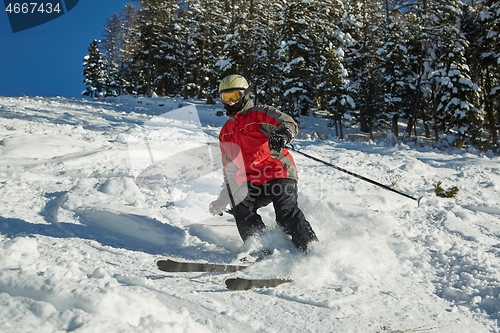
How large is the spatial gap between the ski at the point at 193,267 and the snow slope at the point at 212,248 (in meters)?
0.09

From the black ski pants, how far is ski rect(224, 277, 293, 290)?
51 centimetres

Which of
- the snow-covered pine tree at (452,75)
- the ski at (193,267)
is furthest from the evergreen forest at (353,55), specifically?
the ski at (193,267)

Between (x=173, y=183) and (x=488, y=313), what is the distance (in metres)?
4.15

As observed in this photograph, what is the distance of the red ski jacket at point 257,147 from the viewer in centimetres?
358

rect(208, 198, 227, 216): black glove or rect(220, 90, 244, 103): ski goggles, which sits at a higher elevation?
rect(220, 90, 244, 103): ski goggles

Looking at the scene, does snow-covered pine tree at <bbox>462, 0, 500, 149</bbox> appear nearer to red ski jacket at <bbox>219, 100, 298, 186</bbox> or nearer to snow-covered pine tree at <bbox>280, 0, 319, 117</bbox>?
snow-covered pine tree at <bbox>280, 0, 319, 117</bbox>

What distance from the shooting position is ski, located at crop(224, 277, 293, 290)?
2.81 m

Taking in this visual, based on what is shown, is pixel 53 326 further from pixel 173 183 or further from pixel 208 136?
pixel 208 136

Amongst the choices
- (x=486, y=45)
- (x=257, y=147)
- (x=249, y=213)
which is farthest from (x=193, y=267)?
(x=486, y=45)

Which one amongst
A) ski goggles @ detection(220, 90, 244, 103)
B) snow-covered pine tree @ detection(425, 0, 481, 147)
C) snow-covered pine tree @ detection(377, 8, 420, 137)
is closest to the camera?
ski goggles @ detection(220, 90, 244, 103)

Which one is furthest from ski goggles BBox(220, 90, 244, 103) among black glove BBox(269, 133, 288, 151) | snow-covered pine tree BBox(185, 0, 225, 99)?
snow-covered pine tree BBox(185, 0, 225, 99)

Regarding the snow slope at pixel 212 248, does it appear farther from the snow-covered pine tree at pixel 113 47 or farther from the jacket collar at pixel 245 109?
→ the snow-covered pine tree at pixel 113 47

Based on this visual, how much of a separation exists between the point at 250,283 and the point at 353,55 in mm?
26010

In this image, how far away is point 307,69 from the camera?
21.7 m
